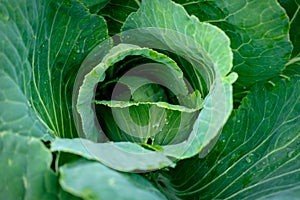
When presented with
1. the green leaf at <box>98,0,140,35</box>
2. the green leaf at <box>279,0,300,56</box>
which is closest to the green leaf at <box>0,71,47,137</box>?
the green leaf at <box>98,0,140,35</box>

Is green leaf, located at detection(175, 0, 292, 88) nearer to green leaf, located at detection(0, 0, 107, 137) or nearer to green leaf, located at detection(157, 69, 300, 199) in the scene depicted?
green leaf, located at detection(157, 69, 300, 199)

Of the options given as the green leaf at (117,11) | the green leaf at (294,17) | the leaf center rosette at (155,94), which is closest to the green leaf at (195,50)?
the leaf center rosette at (155,94)

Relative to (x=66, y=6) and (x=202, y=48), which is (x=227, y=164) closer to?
(x=202, y=48)

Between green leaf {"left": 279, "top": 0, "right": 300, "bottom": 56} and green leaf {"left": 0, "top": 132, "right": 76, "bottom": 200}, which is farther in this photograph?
green leaf {"left": 279, "top": 0, "right": 300, "bottom": 56}

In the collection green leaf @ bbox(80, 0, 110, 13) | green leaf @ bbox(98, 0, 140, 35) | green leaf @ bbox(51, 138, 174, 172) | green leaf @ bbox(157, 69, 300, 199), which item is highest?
green leaf @ bbox(80, 0, 110, 13)

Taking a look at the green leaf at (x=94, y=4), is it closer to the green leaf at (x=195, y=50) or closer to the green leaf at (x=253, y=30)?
the green leaf at (x=195, y=50)

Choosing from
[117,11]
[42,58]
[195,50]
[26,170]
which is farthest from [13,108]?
[117,11]

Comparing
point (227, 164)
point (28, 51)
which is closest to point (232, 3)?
point (227, 164)
